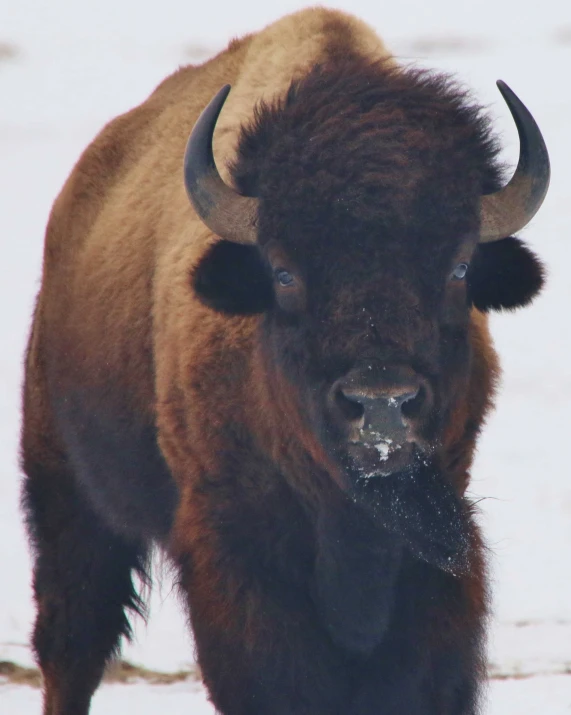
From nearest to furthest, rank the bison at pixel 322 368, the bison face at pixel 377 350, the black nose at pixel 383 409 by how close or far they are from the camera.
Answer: the black nose at pixel 383 409, the bison face at pixel 377 350, the bison at pixel 322 368

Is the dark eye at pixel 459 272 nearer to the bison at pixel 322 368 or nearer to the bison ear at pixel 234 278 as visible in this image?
the bison at pixel 322 368

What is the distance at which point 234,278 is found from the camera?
3824mm

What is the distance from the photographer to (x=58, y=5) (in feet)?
122

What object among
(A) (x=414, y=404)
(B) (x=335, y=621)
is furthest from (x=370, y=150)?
(B) (x=335, y=621)

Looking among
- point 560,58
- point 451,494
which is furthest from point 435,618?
point 560,58

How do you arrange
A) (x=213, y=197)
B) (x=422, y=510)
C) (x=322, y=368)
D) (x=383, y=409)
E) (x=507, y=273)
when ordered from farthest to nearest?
(x=507, y=273), (x=213, y=197), (x=422, y=510), (x=322, y=368), (x=383, y=409)

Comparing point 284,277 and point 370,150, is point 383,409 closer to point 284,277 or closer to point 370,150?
point 284,277

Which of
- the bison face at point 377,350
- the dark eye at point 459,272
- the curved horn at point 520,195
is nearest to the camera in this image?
the bison face at point 377,350

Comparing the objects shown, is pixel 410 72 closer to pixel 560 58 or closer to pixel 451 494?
pixel 451 494

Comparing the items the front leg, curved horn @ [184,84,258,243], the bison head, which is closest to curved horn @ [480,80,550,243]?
the bison head

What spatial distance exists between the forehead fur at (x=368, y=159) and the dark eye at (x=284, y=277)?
9cm

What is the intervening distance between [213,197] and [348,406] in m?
0.79

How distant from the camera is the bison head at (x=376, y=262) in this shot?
341cm

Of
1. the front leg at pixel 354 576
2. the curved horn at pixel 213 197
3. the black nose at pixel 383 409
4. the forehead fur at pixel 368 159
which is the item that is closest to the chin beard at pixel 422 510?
the front leg at pixel 354 576
